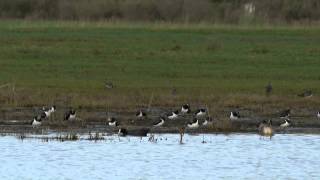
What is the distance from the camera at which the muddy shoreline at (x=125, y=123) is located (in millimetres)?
24062

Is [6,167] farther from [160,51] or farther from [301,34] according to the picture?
[301,34]

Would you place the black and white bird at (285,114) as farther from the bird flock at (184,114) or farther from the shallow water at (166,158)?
the shallow water at (166,158)

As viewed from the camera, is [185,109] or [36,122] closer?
[36,122]

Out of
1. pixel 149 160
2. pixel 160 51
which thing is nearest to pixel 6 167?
pixel 149 160

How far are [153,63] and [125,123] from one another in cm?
1094

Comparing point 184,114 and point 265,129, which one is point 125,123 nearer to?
point 184,114

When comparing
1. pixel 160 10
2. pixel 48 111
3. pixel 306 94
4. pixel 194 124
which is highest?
pixel 160 10


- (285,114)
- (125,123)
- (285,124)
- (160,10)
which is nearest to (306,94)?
(285,114)

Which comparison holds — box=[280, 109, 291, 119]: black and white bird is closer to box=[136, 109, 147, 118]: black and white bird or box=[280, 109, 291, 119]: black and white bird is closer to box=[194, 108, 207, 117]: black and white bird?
box=[194, 108, 207, 117]: black and white bird

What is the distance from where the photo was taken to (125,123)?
24797mm

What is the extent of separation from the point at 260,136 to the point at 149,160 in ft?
11.8

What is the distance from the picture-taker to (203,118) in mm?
24875

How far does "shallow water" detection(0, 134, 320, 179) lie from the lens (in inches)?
764

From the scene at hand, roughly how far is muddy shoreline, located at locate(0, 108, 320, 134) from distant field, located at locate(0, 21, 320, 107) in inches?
46.0
